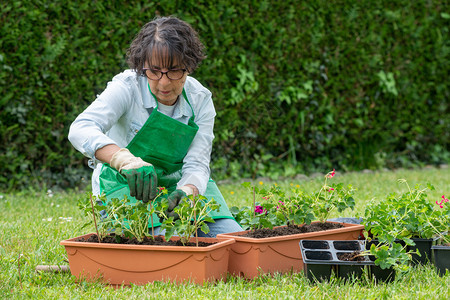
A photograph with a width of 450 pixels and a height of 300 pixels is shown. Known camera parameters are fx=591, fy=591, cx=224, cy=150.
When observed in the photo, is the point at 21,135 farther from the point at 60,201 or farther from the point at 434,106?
the point at 434,106

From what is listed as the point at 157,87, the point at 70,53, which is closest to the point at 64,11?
the point at 70,53

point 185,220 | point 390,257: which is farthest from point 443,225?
point 185,220

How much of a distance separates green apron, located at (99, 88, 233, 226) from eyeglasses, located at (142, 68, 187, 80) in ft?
0.65

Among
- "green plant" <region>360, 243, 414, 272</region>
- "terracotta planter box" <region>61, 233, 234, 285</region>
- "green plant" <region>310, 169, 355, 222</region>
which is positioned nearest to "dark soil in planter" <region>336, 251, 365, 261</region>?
"green plant" <region>360, 243, 414, 272</region>

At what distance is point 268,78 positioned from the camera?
6.48 meters

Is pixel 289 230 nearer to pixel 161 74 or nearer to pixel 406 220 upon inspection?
pixel 406 220

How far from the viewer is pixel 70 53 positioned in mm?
5258

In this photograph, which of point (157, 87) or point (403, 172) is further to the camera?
point (403, 172)

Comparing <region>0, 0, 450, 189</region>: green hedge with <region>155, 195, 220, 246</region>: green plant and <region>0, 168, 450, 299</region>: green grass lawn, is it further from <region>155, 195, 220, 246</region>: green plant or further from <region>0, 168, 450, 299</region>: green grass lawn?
<region>155, 195, 220, 246</region>: green plant

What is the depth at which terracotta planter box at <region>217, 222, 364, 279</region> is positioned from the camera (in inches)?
100

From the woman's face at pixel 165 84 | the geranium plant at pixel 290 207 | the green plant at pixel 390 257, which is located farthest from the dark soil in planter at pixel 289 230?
the woman's face at pixel 165 84

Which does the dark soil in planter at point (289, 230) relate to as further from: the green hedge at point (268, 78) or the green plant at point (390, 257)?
the green hedge at point (268, 78)

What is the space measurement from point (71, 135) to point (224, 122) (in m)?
3.44

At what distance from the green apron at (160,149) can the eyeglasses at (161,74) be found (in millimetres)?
199
